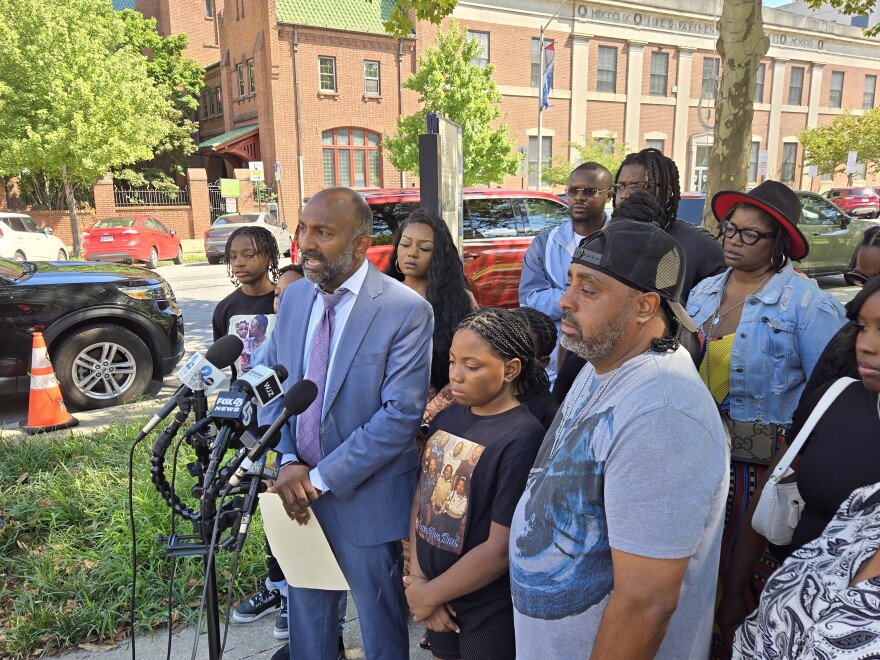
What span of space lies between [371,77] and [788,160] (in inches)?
1028

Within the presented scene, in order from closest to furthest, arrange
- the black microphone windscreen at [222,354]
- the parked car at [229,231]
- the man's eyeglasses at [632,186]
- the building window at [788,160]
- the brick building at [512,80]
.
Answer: the black microphone windscreen at [222,354]
the man's eyeglasses at [632,186]
the parked car at [229,231]
the brick building at [512,80]
the building window at [788,160]

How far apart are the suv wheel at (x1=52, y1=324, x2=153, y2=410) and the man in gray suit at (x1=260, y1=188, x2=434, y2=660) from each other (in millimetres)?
4784

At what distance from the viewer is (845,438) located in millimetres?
1820

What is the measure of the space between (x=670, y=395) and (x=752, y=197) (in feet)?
5.41

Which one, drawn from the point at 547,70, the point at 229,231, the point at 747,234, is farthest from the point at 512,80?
the point at 747,234

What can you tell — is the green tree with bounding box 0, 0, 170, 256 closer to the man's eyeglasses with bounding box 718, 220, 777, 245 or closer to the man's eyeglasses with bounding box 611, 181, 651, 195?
the man's eyeglasses with bounding box 611, 181, 651, 195

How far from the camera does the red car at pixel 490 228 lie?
336 inches

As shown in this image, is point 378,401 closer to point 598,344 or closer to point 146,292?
point 598,344

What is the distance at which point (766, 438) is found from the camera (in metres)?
2.45

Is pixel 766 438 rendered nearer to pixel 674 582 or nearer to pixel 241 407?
pixel 674 582

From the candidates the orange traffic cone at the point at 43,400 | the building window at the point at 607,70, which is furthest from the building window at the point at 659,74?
the orange traffic cone at the point at 43,400

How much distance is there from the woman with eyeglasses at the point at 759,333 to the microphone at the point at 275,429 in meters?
1.67

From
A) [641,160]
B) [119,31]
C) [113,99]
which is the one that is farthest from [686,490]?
[119,31]

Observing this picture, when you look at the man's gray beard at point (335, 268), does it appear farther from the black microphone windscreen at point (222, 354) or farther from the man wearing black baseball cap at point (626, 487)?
the man wearing black baseball cap at point (626, 487)
